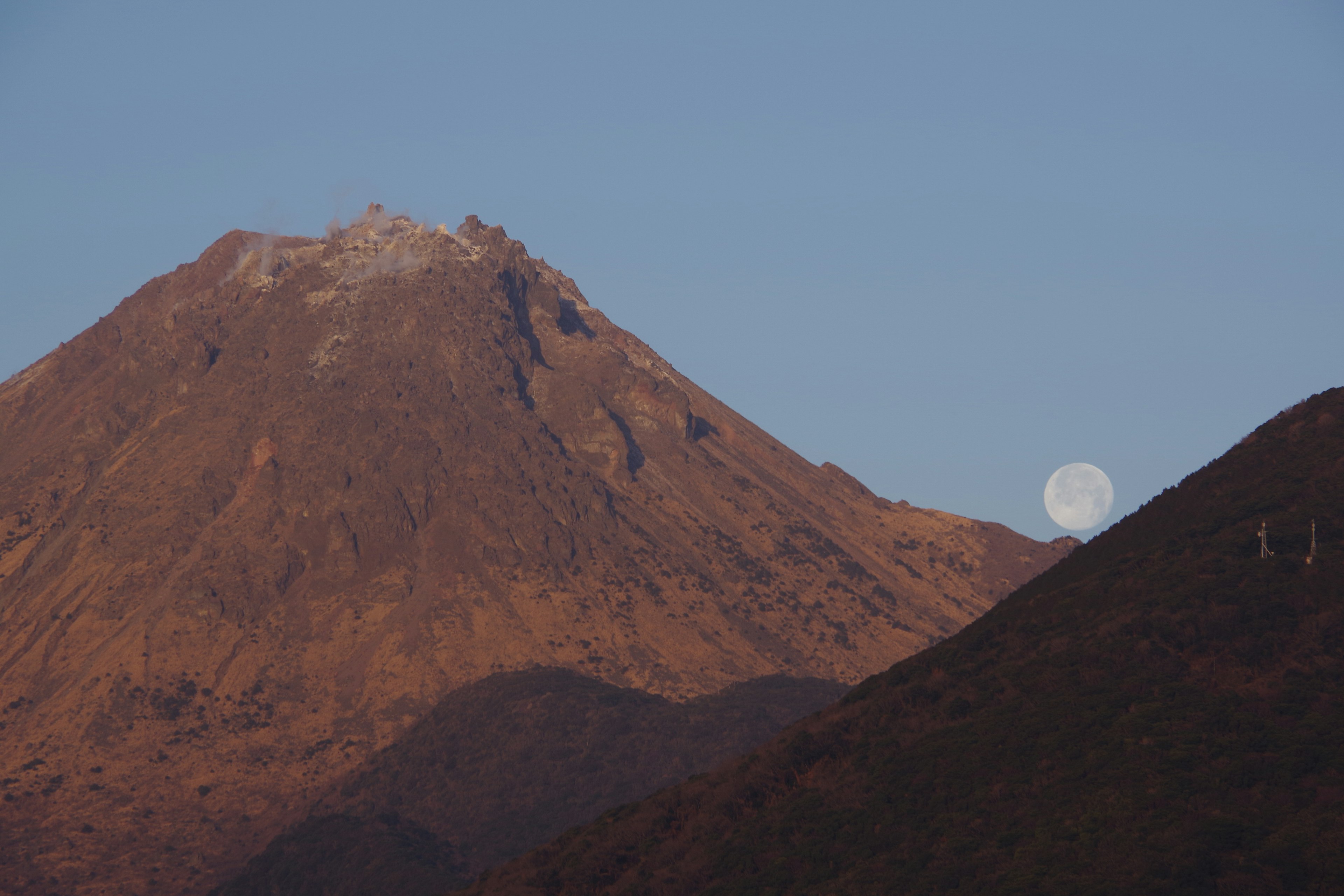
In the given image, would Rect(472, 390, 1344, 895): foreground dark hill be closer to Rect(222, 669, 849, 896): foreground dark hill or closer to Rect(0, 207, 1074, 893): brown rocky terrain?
Rect(222, 669, 849, 896): foreground dark hill

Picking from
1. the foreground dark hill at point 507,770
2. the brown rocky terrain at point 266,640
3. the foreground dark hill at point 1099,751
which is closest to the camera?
the foreground dark hill at point 1099,751

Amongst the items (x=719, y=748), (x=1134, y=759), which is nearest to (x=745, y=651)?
(x=719, y=748)

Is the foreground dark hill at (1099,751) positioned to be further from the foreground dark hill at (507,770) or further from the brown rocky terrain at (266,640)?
the brown rocky terrain at (266,640)

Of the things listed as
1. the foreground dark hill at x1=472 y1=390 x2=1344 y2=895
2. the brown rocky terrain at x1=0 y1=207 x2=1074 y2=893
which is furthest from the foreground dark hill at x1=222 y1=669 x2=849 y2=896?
the foreground dark hill at x1=472 y1=390 x2=1344 y2=895

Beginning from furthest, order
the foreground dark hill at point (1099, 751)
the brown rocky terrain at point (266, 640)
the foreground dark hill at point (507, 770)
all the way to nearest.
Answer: the brown rocky terrain at point (266, 640) → the foreground dark hill at point (507, 770) → the foreground dark hill at point (1099, 751)

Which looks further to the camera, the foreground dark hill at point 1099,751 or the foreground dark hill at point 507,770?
the foreground dark hill at point 507,770

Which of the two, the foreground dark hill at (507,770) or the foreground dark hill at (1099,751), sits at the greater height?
the foreground dark hill at (1099,751)

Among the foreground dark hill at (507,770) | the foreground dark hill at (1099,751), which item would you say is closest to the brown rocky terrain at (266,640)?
the foreground dark hill at (507,770)
